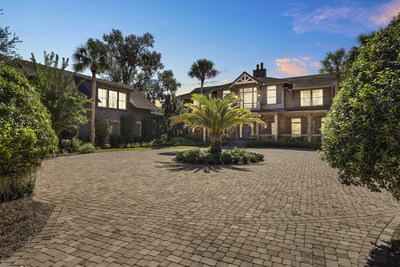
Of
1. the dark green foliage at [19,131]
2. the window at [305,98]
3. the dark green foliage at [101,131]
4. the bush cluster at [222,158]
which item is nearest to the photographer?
the dark green foliage at [19,131]

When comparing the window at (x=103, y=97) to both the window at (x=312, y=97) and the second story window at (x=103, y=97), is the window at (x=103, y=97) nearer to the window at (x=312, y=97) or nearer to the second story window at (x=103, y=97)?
the second story window at (x=103, y=97)

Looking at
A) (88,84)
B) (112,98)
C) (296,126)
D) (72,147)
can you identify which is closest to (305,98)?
(296,126)

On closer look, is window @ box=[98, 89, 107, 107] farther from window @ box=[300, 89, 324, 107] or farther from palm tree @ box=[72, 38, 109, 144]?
window @ box=[300, 89, 324, 107]

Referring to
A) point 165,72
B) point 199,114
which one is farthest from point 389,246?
point 165,72

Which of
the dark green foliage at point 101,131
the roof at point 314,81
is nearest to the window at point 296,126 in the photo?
the roof at point 314,81

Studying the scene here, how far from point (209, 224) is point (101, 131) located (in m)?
20.8

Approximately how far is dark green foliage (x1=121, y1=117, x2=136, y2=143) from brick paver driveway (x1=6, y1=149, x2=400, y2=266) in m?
18.1

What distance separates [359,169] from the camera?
3.36 meters

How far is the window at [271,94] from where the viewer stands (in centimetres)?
2792

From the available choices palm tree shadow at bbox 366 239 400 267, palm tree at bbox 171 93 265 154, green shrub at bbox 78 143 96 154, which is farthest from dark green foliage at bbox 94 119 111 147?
palm tree shadow at bbox 366 239 400 267

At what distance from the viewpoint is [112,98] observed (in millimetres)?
25734

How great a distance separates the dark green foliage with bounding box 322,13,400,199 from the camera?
2.99 metres

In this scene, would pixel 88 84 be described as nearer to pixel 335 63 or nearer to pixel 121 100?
pixel 121 100

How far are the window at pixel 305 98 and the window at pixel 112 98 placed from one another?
2145 centimetres
